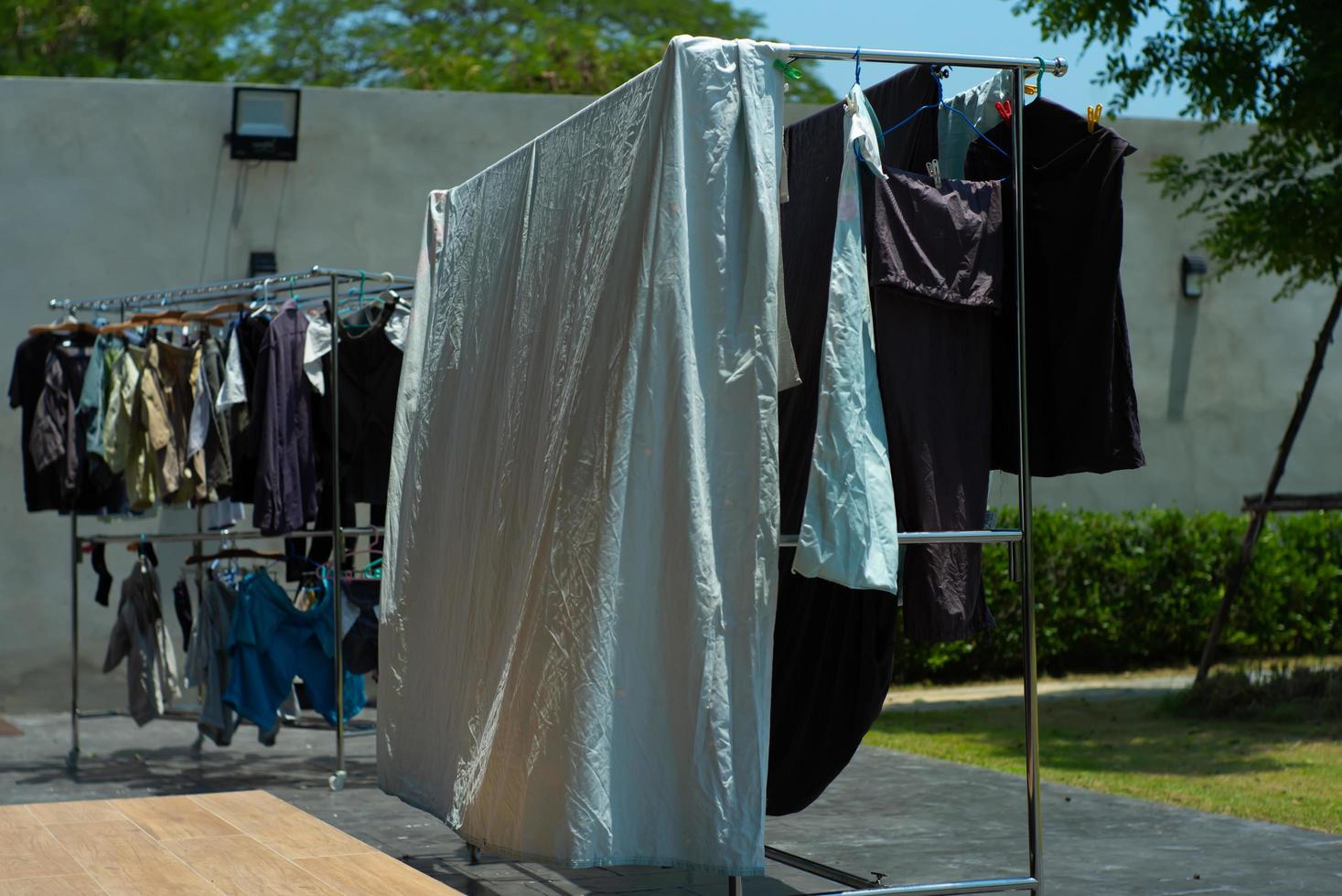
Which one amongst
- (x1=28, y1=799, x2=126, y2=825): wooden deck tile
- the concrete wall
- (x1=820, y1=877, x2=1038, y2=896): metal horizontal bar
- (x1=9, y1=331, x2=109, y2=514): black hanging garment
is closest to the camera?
(x1=28, y1=799, x2=126, y2=825): wooden deck tile

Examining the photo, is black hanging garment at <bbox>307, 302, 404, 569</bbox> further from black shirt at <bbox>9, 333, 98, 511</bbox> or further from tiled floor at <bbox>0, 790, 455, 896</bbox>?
tiled floor at <bbox>0, 790, 455, 896</bbox>

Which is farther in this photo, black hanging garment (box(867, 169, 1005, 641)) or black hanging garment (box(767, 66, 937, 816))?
black hanging garment (box(767, 66, 937, 816))

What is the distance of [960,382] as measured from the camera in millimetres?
3736

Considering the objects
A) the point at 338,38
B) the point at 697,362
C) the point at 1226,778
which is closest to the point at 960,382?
the point at 697,362

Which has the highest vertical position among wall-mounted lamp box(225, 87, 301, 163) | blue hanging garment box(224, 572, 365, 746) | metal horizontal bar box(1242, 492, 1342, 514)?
wall-mounted lamp box(225, 87, 301, 163)

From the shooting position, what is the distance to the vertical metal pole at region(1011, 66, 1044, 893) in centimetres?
366

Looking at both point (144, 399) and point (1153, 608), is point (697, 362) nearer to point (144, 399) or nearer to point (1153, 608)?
point (144, 399)

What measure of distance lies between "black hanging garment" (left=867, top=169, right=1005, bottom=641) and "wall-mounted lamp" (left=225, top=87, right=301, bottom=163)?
6.23 meters

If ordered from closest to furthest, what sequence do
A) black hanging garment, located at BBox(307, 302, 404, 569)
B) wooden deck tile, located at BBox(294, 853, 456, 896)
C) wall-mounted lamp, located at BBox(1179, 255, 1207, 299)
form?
1. wooden deck tile, located at BBox(294, 853, 456, 896)
2. black hanging garment, located at BBox(307, 302, 404, 569)
3. wall-mounted lamp, located at BBox(1179, 255, 1207, 299)

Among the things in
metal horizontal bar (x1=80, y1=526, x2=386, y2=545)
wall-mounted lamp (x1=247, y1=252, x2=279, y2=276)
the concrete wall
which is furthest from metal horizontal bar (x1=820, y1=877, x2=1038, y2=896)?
wall-mounted lamp (x1=247, y1=252, x2=279, y2=276)

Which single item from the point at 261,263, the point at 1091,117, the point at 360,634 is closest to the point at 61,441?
the point at 360,634

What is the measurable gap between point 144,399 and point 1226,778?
4902 mm

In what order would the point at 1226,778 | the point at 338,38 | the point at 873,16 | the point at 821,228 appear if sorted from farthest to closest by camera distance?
the point at 873,16, the point at 338,38, the point at 1226,778, the point at 821,228

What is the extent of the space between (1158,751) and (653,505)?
4762mm
